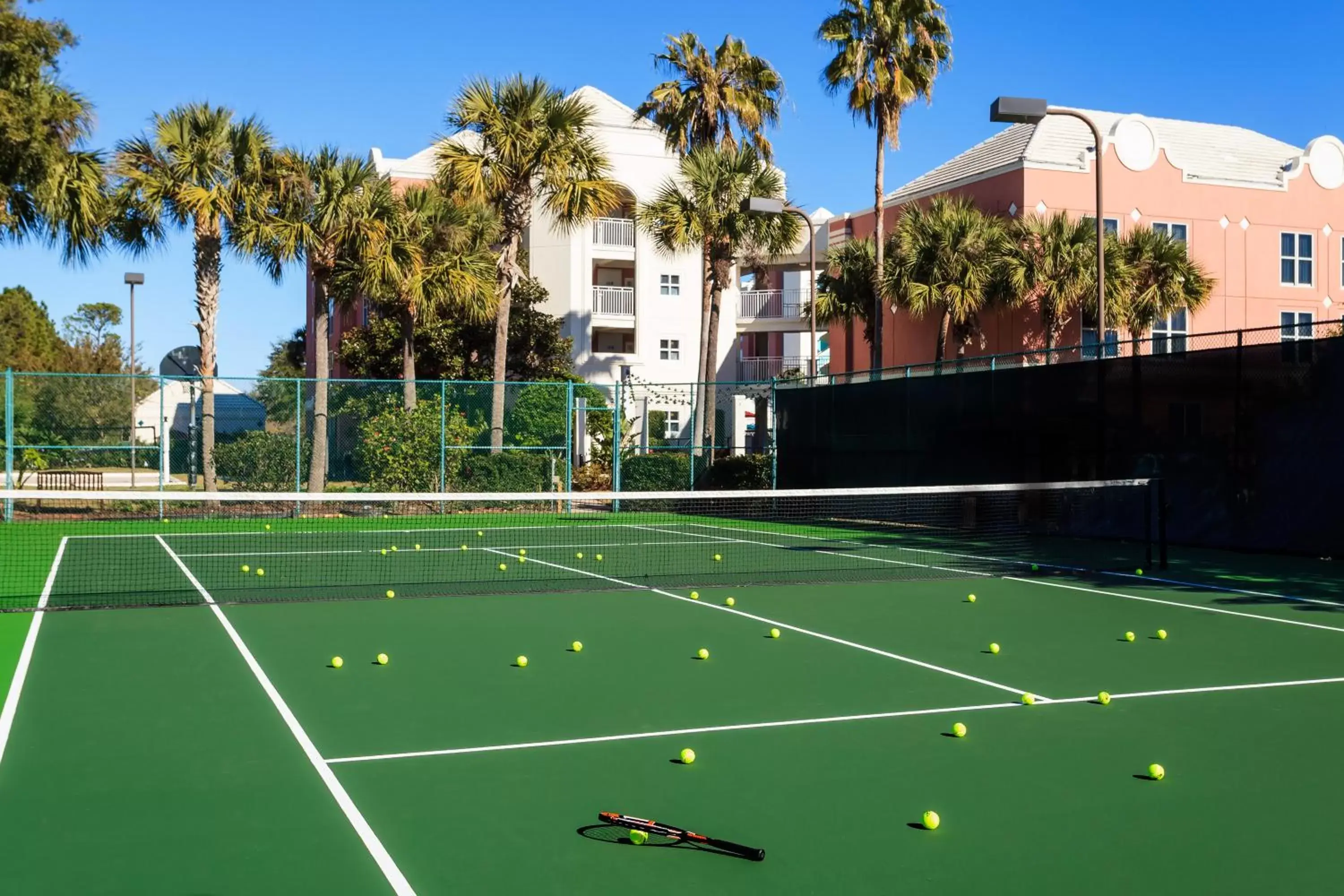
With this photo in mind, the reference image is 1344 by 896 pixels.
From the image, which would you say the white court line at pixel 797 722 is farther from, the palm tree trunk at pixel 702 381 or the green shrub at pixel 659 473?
the green shrub at pixel 659 473

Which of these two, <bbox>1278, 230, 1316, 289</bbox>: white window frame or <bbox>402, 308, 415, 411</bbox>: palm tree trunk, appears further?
<bbox>1278, 230, 1316, 289</bbox>: white window frame

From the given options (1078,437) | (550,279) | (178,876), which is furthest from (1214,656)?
(550,279)

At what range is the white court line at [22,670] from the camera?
22.8 feet

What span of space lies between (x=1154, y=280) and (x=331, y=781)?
30.6 metres

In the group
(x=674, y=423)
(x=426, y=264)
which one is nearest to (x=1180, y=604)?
(x=426, y=264)

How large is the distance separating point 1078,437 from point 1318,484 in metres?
4.41

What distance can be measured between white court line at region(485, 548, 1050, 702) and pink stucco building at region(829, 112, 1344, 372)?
22.2 meters

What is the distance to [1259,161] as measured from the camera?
40250 mm

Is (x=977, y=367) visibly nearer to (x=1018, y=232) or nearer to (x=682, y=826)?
(x=1018, y=232)

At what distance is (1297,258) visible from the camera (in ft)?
125

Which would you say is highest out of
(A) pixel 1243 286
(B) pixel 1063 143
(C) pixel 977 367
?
(B) pixel 1063 143

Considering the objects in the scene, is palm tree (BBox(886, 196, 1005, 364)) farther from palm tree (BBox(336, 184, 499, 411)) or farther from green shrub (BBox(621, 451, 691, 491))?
palm tree (BBox(336, 184, 499, 411))

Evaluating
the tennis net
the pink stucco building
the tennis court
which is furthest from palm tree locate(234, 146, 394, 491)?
the pink stucco building

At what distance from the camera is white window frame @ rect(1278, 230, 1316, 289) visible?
3781cm
